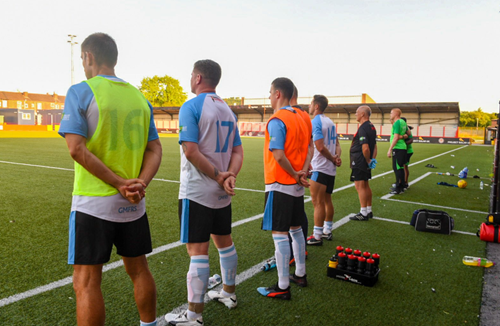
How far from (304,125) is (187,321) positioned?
1.93m

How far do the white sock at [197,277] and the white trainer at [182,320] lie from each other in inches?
6.1

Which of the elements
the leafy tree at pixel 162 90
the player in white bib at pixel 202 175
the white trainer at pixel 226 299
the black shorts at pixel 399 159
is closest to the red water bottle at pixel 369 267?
the white trainer at pixel 226 299

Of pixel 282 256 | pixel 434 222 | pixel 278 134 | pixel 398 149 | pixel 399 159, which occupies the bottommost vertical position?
pixel 434 222

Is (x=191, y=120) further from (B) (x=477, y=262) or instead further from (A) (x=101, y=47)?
(B) (x=477, y=262)

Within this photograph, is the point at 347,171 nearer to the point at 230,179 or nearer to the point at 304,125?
the point at 304,125

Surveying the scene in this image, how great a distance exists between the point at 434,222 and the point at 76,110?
541 cm

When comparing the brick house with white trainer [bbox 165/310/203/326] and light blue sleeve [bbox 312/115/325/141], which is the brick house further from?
white trainer [bbox 165/310/203/326]

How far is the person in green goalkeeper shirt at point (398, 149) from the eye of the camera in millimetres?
8891

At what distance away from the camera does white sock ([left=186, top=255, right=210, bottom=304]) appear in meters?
2.56

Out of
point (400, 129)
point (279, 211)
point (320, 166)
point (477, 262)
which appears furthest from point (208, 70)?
Result: point (400, 129)

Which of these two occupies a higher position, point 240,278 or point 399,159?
point 399,159

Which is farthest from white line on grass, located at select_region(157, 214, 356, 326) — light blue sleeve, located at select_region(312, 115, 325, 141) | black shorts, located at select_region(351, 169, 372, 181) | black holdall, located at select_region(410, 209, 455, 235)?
black holdall, located at select_region(410, 209, 455, 235)

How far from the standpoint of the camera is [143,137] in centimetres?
215

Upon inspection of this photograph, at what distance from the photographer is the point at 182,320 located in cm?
264
